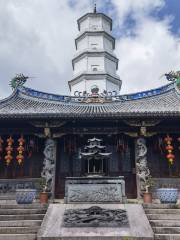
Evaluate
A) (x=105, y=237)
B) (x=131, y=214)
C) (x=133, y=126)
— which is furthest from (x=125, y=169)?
(x=105, y=237)

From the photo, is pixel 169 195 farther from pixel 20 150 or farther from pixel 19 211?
pixel 20 150

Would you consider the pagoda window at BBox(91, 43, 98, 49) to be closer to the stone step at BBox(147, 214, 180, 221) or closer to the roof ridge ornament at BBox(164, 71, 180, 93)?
the roof ridge ornament at BBox(164, 71, 180, 93)

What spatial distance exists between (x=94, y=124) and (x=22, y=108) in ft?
16.3

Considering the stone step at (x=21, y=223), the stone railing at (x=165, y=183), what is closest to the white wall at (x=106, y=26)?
the stone railing at (x=165, y=183)

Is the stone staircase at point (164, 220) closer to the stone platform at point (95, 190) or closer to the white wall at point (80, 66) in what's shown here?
the stone platform at point (95, 190)

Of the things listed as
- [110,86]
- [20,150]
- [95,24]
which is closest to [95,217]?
[20,150]

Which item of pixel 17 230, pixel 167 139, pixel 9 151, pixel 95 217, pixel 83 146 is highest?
pixel 167 139

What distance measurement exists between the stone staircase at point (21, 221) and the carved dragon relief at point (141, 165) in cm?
478

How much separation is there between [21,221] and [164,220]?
12.6 feet

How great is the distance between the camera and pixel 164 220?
7.69 m

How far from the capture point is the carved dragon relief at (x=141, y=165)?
1168 cm

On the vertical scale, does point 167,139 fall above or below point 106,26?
below

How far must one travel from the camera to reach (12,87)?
17.3 meters

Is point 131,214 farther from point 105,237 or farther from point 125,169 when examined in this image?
point 125,169
